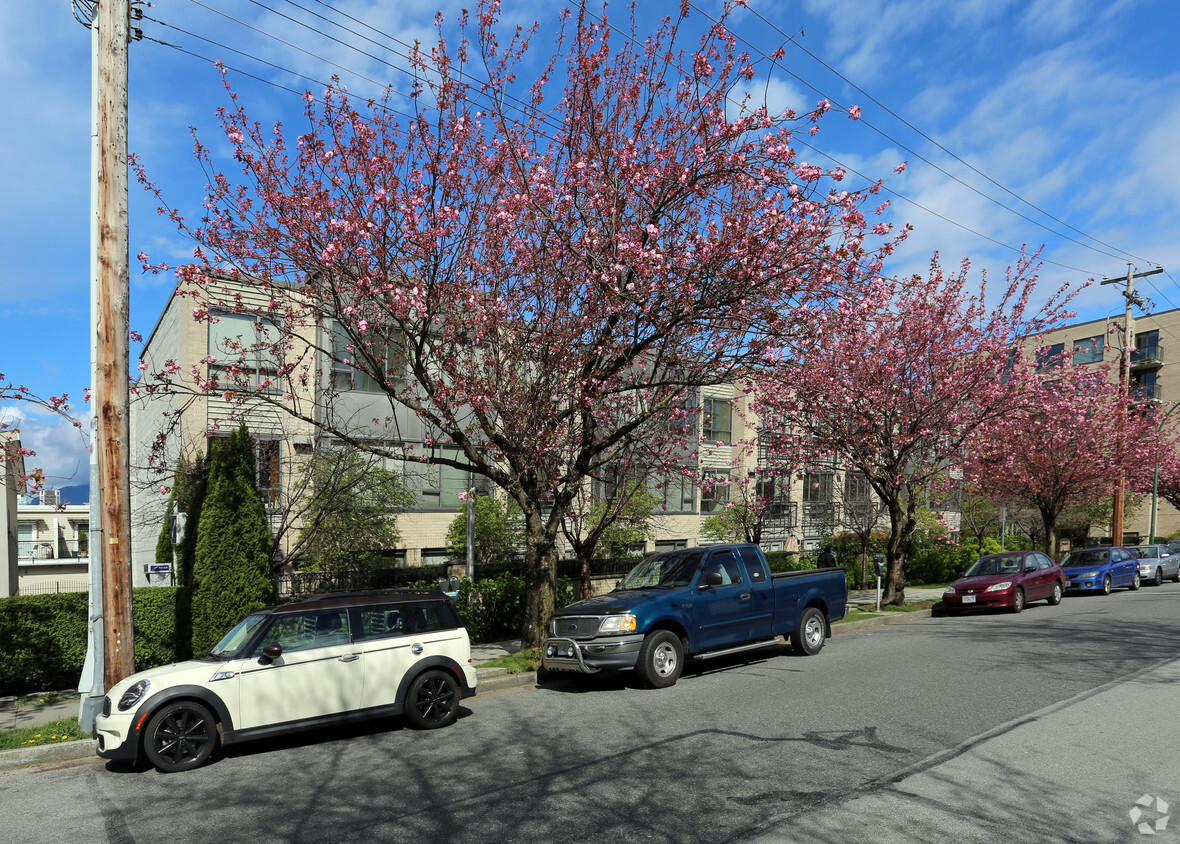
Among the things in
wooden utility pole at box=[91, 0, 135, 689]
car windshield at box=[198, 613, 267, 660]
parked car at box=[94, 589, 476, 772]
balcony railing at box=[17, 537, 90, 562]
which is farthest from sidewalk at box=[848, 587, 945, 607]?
balcony railing at box=[17, 537, 90, 562]

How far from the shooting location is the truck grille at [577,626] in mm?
10540

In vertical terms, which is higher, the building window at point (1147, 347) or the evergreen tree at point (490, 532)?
the building window at point (1147, 347)

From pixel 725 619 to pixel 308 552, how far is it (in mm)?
11028

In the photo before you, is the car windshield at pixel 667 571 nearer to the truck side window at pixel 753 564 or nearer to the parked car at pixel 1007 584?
the truck side window at pixel 753 564

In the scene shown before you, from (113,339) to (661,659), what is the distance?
24.9 ft

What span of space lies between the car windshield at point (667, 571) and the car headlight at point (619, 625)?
127 cm

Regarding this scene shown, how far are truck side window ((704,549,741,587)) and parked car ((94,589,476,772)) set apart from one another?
13.4 ft

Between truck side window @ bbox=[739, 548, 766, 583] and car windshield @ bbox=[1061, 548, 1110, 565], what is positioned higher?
truck side window @ bbox=[739, 548, 766, 583]

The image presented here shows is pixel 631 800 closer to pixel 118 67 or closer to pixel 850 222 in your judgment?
pixel 850 222

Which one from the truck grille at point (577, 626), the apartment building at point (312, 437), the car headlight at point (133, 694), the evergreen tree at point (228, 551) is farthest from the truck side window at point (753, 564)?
the car headlight at point (133, 694)

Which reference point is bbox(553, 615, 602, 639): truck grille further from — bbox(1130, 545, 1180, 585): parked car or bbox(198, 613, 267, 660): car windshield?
bbox(1130, 545, 1180, 585): parked car

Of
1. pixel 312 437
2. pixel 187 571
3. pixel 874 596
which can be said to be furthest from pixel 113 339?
pixel 874 596

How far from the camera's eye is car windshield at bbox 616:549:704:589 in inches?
459

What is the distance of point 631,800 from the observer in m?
5.91
